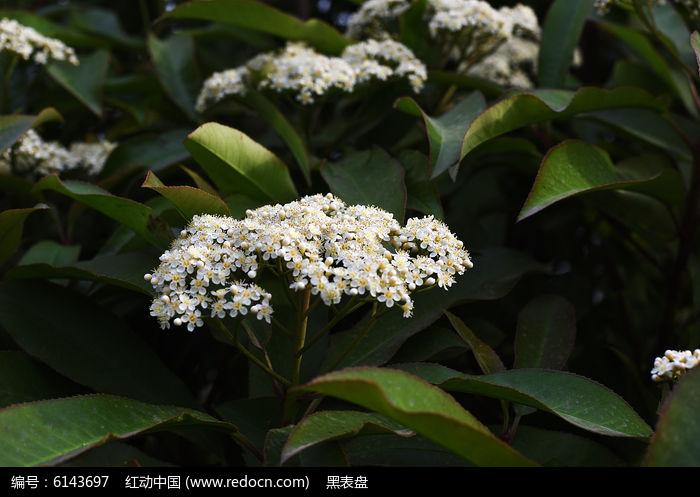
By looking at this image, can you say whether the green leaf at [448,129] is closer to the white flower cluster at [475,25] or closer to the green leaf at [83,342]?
the white flower cluster at [475,25]

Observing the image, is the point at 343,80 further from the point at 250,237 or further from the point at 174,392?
the point at 174,392

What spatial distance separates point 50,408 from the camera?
107cm

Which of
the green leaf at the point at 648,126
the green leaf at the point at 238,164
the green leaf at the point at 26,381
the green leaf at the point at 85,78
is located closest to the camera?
the green leaf at the point at 26,381

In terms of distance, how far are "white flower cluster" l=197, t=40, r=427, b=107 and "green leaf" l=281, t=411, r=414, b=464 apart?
91 cm

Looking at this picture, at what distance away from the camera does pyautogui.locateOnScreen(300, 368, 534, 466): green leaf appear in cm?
88

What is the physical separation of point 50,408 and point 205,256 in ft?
1.17

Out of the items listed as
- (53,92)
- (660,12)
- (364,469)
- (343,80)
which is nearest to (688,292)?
(660,12)

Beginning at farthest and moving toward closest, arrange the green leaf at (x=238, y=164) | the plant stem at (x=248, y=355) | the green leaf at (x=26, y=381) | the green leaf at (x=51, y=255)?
the green leaf at (x=51, y=255) → the green leaf at (x=238, y=164) → the green leaf at (x=26, y=381) → the plant stem at (x=248, y=355)

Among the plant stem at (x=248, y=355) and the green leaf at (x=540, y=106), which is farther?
the green leaf at (x=540, y=106)

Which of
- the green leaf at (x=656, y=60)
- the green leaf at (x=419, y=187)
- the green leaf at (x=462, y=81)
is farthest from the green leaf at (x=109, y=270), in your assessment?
the green leaf at (x=656, y=60)

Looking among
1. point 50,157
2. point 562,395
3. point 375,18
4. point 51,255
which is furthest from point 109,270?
point 375,18

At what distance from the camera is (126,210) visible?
52.2 inches

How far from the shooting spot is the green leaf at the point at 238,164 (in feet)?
4.58

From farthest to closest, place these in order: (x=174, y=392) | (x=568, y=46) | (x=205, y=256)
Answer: (x=568, y=46), (x=174, y=392), (x=205, y=256)
